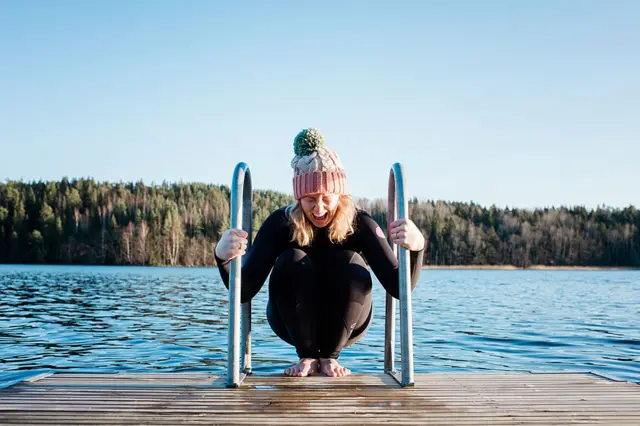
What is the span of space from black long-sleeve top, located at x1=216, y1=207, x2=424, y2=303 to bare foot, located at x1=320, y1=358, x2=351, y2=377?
23.3 inches

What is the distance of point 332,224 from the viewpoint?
4.05 meters

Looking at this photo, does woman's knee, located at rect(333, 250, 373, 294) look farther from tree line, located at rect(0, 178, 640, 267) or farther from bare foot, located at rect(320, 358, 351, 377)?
tree line, located at rect(0, 178, 640, 267)

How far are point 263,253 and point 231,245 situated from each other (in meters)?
0.47

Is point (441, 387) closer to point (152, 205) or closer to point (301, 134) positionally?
point (301, 134)

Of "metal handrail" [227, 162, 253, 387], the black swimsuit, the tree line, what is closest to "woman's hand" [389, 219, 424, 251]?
the black swimsuit

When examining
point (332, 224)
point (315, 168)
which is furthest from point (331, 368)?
point (315, 168)

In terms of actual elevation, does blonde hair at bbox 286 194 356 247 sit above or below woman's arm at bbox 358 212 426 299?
above

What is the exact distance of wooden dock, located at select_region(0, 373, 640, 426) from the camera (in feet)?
9.34

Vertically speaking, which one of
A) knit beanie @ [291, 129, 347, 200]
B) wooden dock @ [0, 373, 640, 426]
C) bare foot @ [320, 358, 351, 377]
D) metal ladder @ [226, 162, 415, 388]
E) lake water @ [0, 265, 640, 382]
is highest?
knit beanie @ [291, 129, 347, 200]

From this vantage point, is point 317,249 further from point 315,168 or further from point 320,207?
point 315,168

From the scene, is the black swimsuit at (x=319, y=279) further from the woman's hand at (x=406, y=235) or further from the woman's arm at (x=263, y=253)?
the woman's hand at (x=406, y=235)

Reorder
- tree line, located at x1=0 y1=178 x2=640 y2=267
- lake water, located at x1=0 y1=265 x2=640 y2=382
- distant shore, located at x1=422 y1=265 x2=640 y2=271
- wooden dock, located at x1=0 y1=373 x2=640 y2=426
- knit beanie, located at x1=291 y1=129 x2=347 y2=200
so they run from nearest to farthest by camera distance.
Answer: wooden dock, located at x1=0 y1=373 x2=640 y2=426
knit beanie, located at x1=291 y1=129 x2=347 y2=200
lake water, located at x1=0 y1=265 x2=640 y2=382
tree line, located at x1=0 y1=178 x2=640 y2=267
distant shore, located at x1=422 y1=265 x2=640 y2=271

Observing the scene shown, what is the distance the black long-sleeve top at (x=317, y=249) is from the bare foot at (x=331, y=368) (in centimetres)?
59

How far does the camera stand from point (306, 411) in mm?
2963
